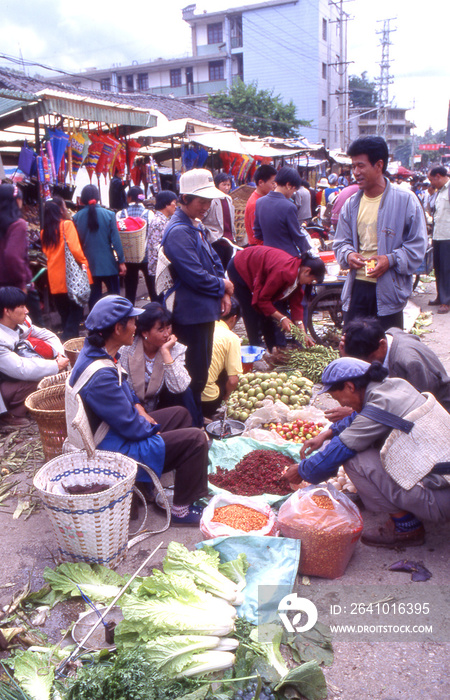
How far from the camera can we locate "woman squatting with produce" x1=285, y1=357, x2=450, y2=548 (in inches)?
112

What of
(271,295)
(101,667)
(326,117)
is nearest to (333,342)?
(271,295)

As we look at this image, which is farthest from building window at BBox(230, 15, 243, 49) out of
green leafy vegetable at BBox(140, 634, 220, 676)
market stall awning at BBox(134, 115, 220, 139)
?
green leafy vegetable at BBox(140, 634, 220, 676)

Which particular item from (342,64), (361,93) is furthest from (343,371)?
(361,93)

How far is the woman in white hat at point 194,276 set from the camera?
3.96 meters

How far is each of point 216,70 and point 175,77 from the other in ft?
13.6

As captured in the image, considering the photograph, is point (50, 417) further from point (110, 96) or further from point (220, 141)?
point (110, 96)

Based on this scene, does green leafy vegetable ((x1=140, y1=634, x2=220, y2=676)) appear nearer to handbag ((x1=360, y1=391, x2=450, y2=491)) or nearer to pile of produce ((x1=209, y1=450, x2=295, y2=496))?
handbag ((x1=360, y1=391, x2=450, y2=491))

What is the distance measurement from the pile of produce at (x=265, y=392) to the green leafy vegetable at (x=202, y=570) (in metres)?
2.38

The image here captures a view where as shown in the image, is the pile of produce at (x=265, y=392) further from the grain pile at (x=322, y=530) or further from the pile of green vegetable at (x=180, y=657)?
the pile of green vegetable at (x=180, y=657)

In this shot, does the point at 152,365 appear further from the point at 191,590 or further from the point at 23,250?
the point at 23,250

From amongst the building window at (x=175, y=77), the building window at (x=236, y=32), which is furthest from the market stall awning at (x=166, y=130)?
the building window at (x=175, y=77)

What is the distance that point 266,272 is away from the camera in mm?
5906

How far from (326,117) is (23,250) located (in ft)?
137

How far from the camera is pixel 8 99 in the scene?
6172 mm
